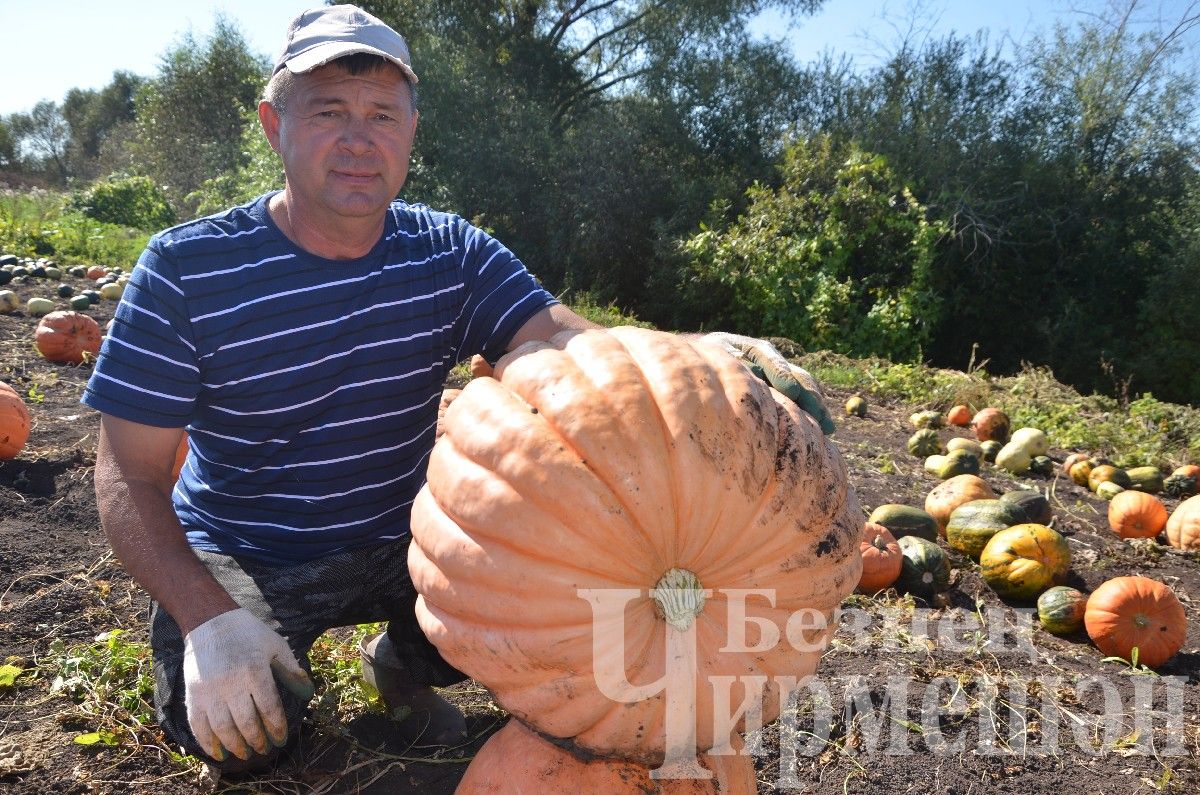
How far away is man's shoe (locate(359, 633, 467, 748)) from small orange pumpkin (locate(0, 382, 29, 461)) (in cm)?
341

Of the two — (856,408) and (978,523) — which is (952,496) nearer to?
(978,523)

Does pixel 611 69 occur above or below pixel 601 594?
above

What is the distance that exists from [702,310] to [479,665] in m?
14.4

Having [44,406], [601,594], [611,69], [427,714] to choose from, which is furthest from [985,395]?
[611,69]

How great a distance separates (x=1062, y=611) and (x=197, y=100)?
29.6 meters

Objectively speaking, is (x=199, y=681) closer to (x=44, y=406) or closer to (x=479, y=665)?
→ (x=479, y=665)

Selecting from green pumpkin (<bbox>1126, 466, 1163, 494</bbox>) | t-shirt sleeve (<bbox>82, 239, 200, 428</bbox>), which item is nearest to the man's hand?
t-shirt sleeve (<bbox>82, 239, 200, 428</bbox>)

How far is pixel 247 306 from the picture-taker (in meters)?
2.60

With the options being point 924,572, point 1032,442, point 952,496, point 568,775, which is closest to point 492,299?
point 568,775

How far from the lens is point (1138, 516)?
17.0 feet

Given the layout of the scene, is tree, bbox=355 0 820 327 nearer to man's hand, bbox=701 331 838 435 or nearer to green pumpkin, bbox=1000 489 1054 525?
green pumpkin, bbox=1000 489 1054 525

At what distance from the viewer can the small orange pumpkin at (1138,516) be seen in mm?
5188

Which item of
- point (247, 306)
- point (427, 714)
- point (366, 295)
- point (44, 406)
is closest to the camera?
point (247, 306)

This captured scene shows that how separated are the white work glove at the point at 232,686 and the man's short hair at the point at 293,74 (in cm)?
164
